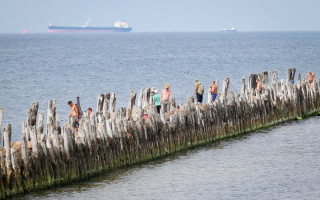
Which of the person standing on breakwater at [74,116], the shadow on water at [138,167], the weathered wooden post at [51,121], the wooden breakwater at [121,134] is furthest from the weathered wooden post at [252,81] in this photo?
the weathered wooden post at [51,121]

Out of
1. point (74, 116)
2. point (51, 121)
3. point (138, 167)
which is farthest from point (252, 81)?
point (51, 121)

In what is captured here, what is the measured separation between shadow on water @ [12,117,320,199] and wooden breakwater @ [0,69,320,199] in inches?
8.4

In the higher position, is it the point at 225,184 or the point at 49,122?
the point at 49,122

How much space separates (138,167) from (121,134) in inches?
58.3

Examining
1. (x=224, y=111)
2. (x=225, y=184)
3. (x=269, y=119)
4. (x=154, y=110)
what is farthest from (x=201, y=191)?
(x=269, y=119)

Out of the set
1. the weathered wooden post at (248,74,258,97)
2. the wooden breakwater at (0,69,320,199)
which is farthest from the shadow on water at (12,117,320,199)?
the weathered wooden post at (248,74,258,97)

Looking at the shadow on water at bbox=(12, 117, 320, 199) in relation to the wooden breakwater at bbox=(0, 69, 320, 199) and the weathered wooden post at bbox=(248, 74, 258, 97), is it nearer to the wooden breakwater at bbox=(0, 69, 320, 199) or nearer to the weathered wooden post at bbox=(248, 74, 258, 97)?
the wooden breakwater at bbox=(0, 69, 320, 199)

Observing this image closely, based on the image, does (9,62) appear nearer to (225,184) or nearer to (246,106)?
(246,106)

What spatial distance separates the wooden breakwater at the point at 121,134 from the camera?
74.0ft

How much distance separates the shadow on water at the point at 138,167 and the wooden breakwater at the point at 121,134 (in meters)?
0.21

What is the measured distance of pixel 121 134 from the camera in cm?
2603

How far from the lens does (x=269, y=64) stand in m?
95.8

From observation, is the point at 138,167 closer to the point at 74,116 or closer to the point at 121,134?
the point at 121,134

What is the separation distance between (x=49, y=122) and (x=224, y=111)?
9310mm
